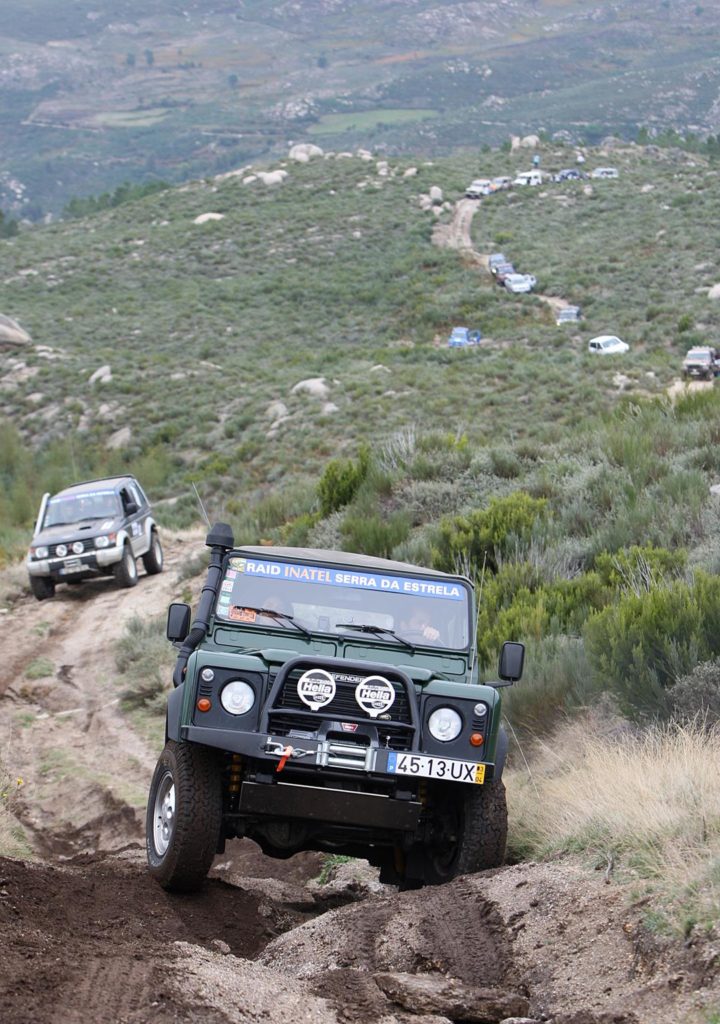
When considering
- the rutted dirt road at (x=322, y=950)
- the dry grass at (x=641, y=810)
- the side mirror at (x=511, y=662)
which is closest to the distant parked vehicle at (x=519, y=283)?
the dry grass at (x=641, y=810)

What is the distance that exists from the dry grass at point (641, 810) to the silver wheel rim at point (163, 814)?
2108 mm

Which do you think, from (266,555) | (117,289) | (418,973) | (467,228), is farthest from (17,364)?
(418,973)

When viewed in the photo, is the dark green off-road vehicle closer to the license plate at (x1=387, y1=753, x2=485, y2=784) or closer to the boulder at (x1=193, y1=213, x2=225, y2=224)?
the license plate at (x1=387, y1=753, x2=485, y2=784)

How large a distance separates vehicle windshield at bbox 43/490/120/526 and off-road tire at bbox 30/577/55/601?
90 centimetres

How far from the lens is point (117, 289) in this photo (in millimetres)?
64562

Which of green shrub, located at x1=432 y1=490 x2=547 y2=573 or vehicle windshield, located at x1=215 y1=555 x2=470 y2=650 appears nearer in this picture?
vehicle windshield, located at x1=215 y1=555 x2=470 y2=650

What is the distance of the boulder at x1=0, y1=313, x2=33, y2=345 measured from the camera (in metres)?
51.1

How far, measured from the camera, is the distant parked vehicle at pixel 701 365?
37.6 meters

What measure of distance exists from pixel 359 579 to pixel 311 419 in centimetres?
2700

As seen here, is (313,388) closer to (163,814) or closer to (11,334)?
(11,334)

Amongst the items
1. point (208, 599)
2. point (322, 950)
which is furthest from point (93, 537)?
point (322, 950)

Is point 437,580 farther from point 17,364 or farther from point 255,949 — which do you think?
point 17,364

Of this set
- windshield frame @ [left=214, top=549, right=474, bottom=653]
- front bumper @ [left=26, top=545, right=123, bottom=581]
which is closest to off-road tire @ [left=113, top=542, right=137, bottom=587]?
front bumper @ [left=26, top=545, right=123, bottom=581]

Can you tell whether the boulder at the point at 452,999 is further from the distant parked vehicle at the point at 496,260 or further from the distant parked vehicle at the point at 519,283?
the distant parked vehicle at the point at 496,260
